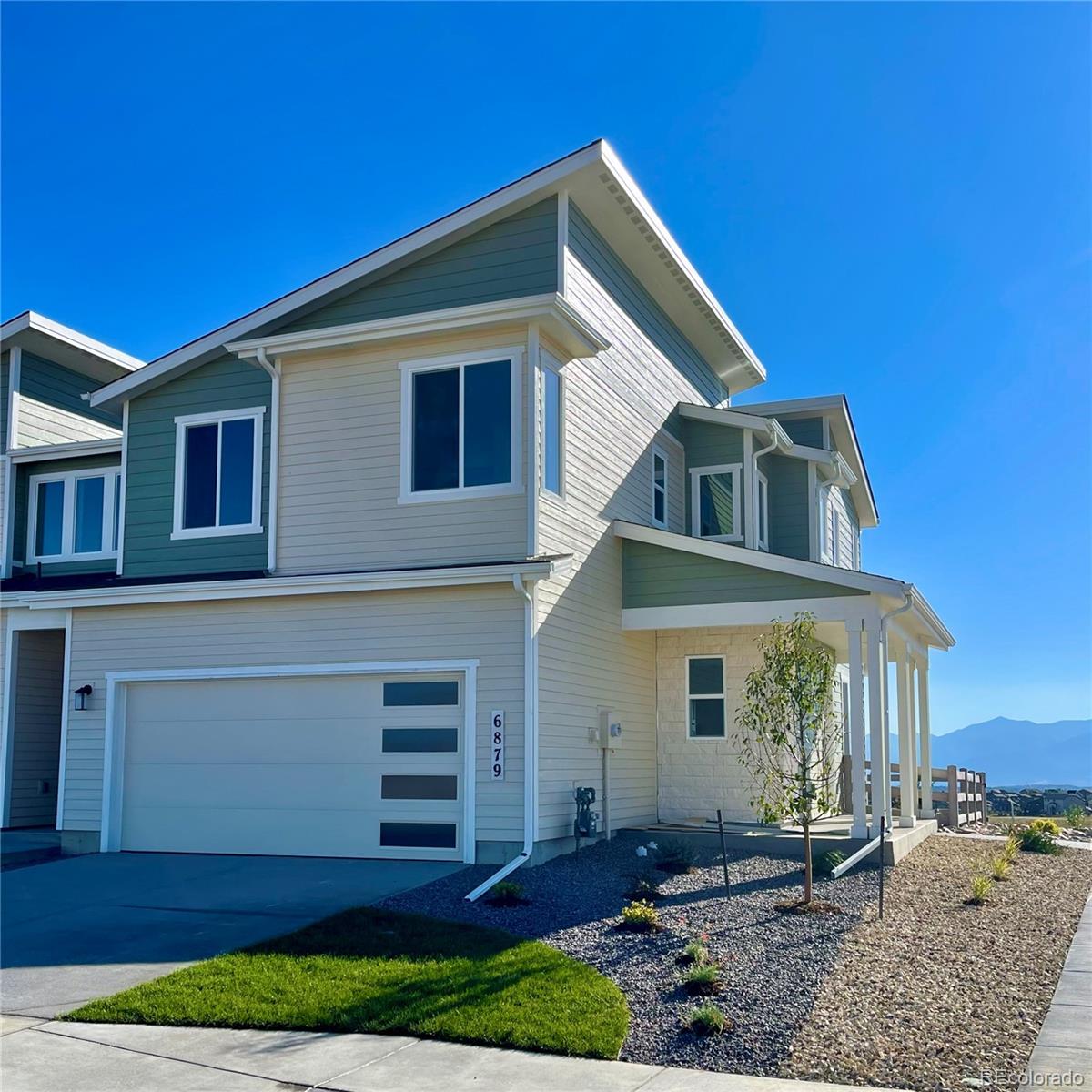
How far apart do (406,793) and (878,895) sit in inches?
208

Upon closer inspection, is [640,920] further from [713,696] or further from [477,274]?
[477,274]

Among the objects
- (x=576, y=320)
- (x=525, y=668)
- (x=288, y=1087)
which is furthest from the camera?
(x=576, y=320)

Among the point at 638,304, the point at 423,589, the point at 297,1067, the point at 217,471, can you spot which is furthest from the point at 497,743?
the point at 638,304

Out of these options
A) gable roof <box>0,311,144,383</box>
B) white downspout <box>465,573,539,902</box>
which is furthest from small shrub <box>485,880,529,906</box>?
gable roof <box>0,311,144,383</box>

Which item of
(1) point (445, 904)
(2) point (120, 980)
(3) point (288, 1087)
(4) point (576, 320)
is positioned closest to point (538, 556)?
(4) point (576, 320)

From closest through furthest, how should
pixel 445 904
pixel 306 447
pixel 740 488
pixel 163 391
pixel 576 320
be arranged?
pixel 445 904 < pixel 576 320 < pixel 306 447 < pixel 163 391 < pixel 740 488

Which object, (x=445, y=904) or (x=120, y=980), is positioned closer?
(x=120, y=980)

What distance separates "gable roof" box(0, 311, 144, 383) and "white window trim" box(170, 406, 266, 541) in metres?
4.06

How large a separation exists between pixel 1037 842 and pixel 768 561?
19.9 ft

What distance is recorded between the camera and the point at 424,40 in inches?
604

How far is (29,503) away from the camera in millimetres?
19500

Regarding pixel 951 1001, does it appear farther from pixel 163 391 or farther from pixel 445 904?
pixel 163 391

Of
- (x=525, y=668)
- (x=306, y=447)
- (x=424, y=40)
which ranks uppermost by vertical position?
(x=424, y=40)

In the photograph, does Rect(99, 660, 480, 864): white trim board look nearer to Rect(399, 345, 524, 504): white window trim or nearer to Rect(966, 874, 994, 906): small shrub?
Rect(399, 345, 524, 504): white window trim
